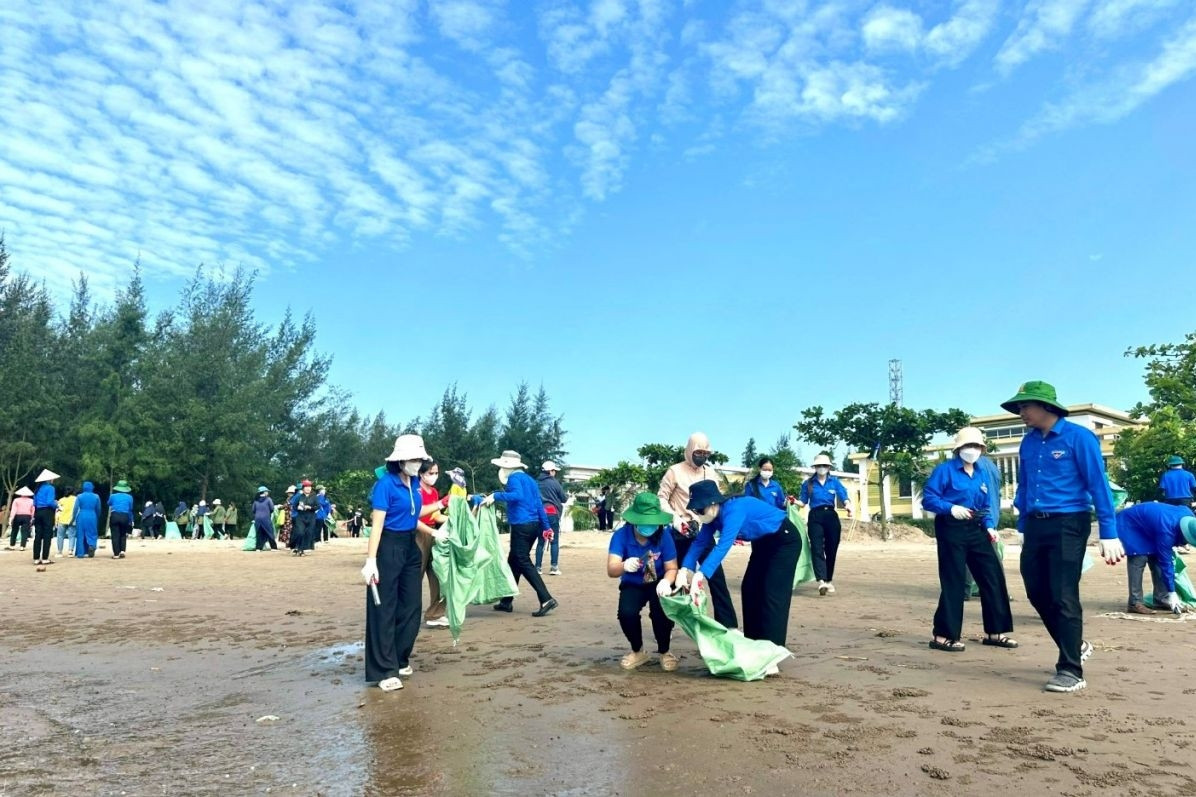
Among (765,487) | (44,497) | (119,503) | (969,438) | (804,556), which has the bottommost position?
(804,556)

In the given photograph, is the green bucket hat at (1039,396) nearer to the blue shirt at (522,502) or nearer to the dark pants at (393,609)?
the dark pants at (393,609)

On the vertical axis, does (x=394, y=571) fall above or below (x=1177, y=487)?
below

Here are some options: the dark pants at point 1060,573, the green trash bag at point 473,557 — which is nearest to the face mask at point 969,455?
the dark pants at point 1060,573

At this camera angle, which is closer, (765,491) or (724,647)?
(724,647)

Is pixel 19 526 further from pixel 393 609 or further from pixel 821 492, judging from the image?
pixel 393 609

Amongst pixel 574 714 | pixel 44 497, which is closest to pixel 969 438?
pixel 574 714

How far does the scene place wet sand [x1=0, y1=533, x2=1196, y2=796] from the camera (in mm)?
4086

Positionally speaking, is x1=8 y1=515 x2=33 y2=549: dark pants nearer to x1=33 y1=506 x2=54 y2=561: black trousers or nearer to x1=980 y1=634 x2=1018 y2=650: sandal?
x1=33 y1=506 x2=54 y2=561: black trousers

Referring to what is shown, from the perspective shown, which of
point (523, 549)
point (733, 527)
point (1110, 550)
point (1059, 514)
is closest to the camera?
point (1110, 550)

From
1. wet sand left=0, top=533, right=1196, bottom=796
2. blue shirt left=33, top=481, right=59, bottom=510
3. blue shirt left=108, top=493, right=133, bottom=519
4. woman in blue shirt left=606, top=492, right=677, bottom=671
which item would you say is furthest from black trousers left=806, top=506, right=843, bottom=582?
blue shirt left=108, top=493, right=133, bottom=519

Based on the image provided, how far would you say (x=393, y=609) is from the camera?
629 cm

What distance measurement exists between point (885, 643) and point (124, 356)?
121ft

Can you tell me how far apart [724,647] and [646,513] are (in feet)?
3.58

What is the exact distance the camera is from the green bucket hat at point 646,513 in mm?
6516
